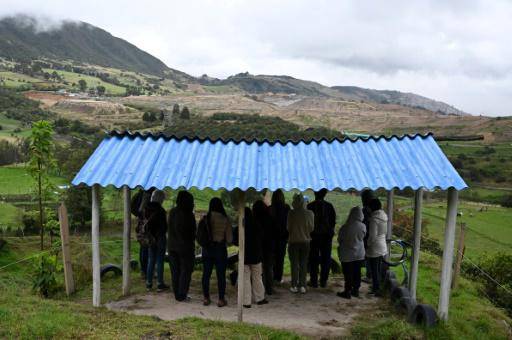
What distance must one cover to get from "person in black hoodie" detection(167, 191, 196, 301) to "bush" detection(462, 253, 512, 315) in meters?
7.78

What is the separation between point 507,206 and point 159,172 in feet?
158

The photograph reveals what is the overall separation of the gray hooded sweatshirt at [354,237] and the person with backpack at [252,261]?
141 centimetres

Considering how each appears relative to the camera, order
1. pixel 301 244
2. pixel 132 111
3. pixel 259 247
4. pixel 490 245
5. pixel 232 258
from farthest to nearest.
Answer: pixel 132 111 < pixel 490 245 < pixel 232 258 < pixel 301 244 < pixel 259 247

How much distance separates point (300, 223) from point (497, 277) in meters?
8.59

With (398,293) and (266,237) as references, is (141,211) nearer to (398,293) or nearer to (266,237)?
(266,237)

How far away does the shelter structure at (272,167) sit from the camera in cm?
566

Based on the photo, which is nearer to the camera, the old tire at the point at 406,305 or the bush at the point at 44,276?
the old tire at the point at 406,305

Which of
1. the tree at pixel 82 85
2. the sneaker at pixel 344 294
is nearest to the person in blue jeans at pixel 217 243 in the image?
the sneaker at pixel 344 294

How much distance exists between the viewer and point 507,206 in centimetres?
4519

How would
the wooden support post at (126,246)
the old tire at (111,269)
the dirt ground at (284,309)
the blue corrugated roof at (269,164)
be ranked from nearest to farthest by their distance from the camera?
the blue corrugated roof at (269,164)
the dirt ground at (284,309)
the wooden support post at (126,246)
the old tire at (111,269)

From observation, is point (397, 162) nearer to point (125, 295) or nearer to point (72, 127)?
point (125, 295)

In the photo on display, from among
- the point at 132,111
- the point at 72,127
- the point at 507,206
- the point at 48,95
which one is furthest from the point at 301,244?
the point at 48,95

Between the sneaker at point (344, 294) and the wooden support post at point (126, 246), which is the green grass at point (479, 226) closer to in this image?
the sneaker at point (344, 294)

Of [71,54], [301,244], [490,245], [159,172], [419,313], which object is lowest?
[490,245]
